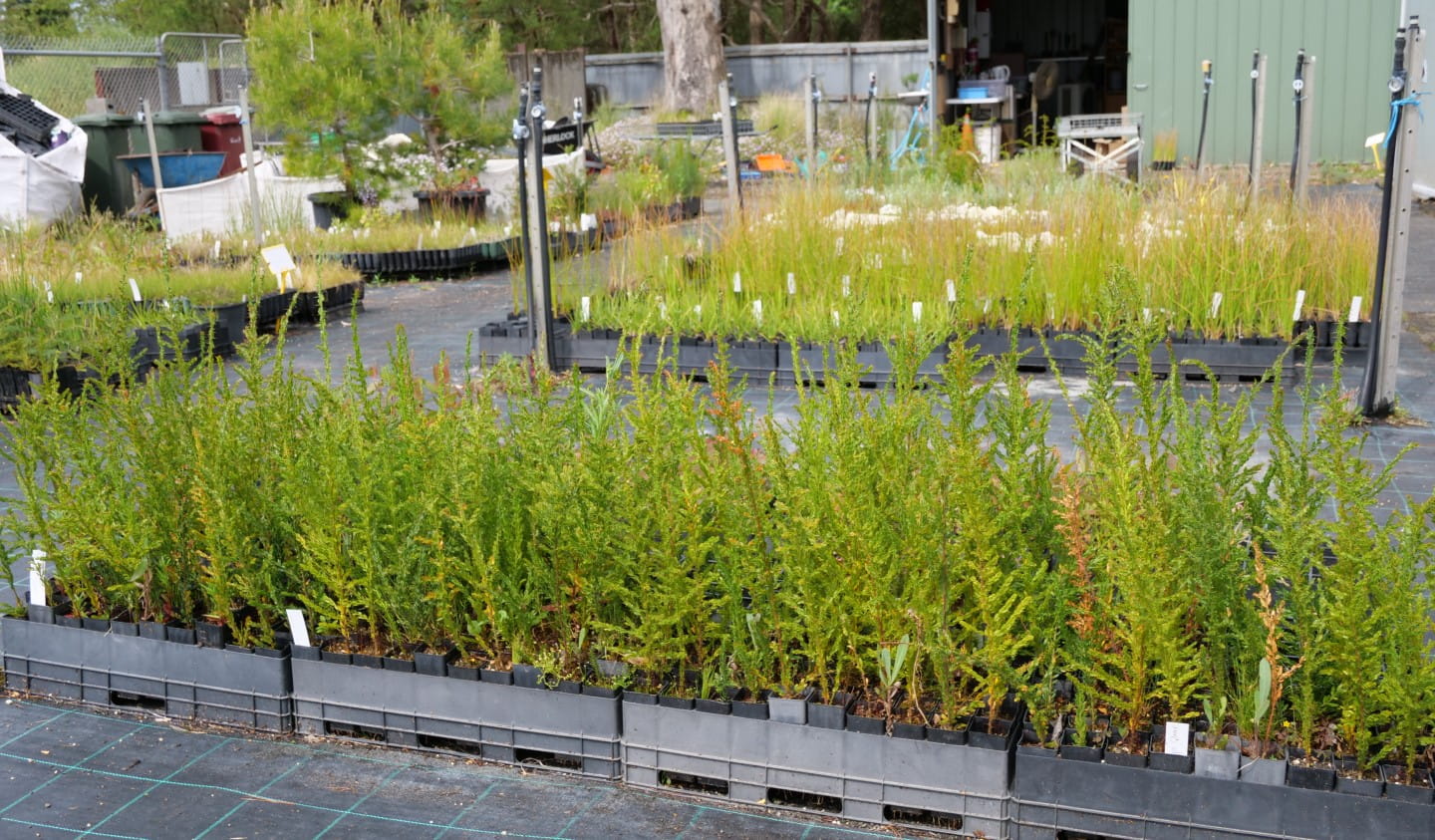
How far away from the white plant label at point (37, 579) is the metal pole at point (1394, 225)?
462 centimetres

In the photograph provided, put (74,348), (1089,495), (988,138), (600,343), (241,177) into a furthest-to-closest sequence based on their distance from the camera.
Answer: (988,138), (241,177), (600,343), (74,348), (1089,495)

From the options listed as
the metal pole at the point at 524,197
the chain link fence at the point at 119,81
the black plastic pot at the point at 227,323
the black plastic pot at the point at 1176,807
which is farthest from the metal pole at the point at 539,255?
the chain link fence at the point at 119,81

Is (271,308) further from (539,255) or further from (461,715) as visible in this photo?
(461,715)

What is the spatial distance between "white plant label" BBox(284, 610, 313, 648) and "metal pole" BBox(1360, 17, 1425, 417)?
4.12 m

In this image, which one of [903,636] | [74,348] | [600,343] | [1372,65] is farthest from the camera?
[1372,65]

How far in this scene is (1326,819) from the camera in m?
2.40

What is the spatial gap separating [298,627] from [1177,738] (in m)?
1.91

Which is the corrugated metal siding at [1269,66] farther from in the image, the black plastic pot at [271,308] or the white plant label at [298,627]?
the white plant label at [298,627]

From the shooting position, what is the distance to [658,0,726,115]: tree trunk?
20.3 m

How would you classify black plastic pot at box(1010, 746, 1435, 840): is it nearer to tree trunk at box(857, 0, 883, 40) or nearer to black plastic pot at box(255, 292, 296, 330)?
black plastic pot at box(255, 292, 296, 330)

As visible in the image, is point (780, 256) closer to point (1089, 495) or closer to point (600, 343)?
point (600, 343)

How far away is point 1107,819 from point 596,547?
1145mm

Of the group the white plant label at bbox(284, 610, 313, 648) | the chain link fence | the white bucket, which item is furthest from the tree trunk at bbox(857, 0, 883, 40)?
the white plant label at bbox(284, 610, 313, 648)

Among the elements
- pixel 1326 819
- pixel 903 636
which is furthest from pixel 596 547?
pixel 1326 819
